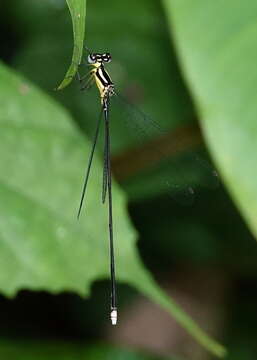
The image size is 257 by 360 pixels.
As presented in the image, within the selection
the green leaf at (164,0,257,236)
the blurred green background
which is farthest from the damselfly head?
the blurred green background

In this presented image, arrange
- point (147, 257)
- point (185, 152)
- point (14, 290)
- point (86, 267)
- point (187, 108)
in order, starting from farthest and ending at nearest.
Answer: point (147, 257) < point (187, 108) < point (185, 152) < point (86, 267) < point (14, 290)

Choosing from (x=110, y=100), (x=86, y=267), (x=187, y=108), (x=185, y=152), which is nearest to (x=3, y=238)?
(x=86, y=267)

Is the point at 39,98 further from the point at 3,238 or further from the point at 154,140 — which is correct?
the point at 154,140

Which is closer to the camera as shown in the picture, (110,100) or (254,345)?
(110,100)

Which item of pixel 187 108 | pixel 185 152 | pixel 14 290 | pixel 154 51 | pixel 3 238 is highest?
pixel 154 51

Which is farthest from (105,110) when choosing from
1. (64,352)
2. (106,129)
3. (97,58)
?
(64,352)

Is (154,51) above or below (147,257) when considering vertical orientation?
above
